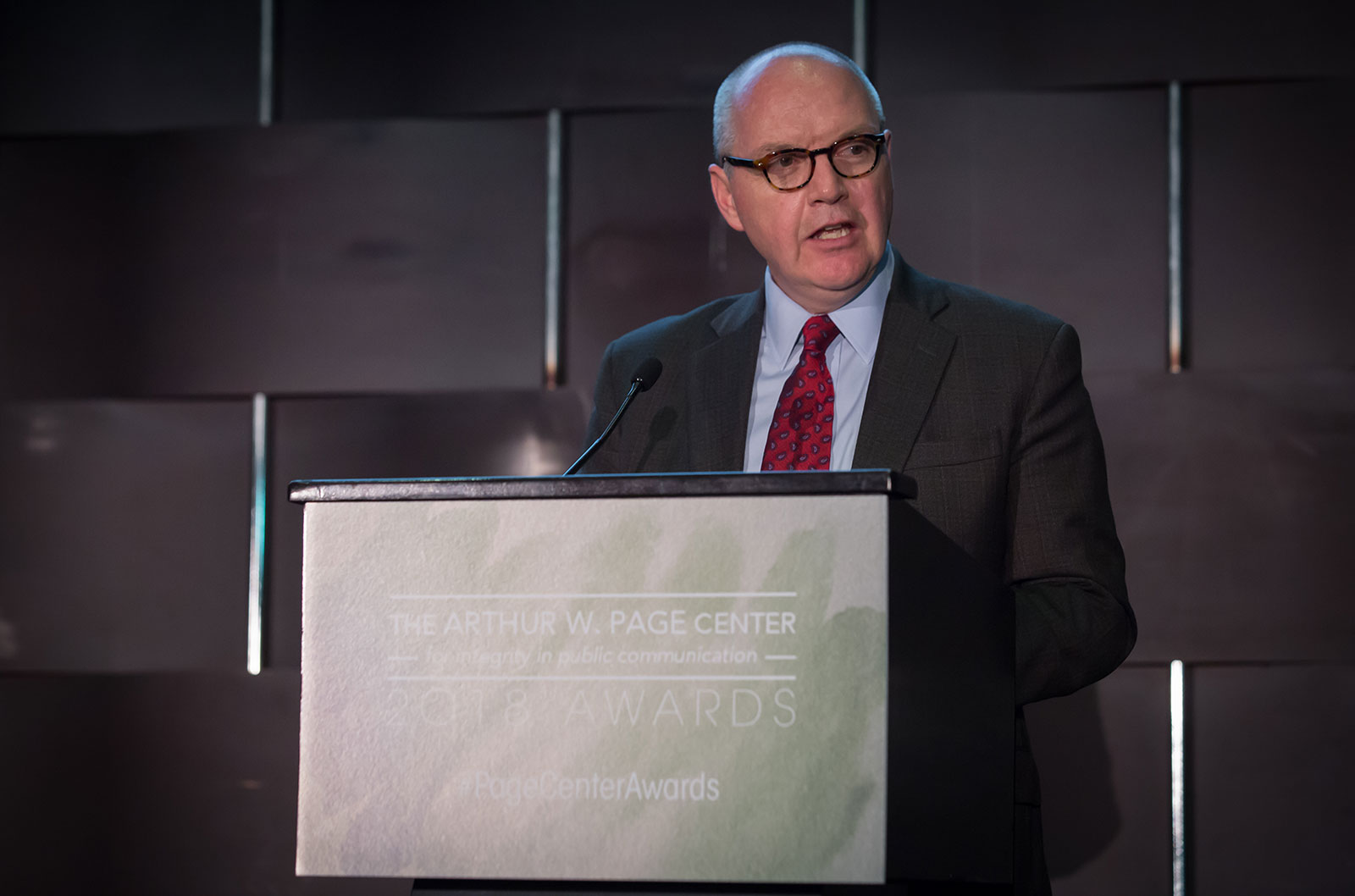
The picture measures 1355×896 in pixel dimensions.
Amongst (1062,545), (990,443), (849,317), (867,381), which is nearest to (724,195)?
(849,317)

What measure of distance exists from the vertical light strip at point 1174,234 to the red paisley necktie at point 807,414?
1.35m

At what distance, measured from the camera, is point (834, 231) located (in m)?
1.76

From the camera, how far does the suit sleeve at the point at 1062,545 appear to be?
1.36m

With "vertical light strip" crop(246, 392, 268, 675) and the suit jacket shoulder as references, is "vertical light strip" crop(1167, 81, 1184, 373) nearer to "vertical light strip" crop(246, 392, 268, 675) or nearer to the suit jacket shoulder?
the suit jacket shoulder

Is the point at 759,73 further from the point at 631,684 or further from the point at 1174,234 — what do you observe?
the point at 1174,234

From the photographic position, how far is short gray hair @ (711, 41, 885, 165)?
1758mm

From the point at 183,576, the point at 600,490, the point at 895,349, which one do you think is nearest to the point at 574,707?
the point at 600,490

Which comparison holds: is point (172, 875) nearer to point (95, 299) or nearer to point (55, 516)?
point (55, 516)

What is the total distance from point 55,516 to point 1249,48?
2.96 meters

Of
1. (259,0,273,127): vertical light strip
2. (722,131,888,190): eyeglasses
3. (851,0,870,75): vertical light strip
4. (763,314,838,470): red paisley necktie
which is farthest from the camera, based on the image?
(259,0,273,127): vertical light strip

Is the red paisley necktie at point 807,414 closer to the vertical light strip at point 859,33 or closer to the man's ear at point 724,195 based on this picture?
the man's ear at point 724,195

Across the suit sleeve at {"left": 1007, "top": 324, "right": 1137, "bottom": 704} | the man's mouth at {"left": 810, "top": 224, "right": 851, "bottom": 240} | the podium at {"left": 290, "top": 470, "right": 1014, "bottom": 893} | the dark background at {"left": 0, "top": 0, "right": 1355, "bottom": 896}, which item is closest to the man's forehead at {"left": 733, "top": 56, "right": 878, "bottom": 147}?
the man's mouth at {"left": 810, "top": 224, "right": 851, "bottom": 240}

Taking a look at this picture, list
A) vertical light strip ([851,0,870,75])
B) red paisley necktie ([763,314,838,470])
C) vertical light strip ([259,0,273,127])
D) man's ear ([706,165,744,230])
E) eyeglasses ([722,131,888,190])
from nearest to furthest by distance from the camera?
1. red paisley necktie ([763,314,838,470])
2. eyeglasses ([722,131,888,190])
3. man's ear ([706,165,744,230])
4. vertical light strip ([851,0,870,75])
5. vertical light strip ([259,0,273,127])

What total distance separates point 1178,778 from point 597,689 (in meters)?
2.14
